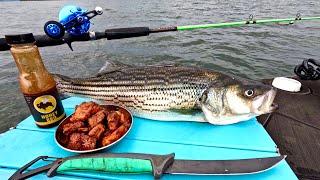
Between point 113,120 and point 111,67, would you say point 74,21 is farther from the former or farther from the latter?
point 113,120

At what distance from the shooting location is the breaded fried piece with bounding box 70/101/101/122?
2062mm

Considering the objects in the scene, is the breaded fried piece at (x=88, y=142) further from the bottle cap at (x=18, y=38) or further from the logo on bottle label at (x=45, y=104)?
the bottle cap at (x=18, y=38)

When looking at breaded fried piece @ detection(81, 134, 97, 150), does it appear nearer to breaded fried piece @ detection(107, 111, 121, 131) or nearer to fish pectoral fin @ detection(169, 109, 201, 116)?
breaded fried piece @ detection(107, 111, 121, 131)

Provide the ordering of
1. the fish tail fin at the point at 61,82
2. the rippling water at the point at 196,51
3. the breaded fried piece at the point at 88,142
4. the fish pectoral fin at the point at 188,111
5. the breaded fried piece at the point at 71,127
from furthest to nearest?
the rippling water at the point at 196,51 < the fish tail fin at the point at 61,82 < the fish pectoral fin at the point at 188,111 < the breaded fried piece at the point at 71,127 < the breaded fried piece at the point at 88,142

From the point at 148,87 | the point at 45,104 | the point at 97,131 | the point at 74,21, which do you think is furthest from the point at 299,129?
the point at 74,21

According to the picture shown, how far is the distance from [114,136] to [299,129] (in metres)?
1.68

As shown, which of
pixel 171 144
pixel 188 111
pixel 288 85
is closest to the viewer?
pixel 171 144

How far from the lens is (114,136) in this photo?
190 cm

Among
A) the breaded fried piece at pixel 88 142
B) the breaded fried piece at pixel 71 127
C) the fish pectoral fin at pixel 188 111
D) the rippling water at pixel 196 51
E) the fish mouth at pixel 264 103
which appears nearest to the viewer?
the breaded fried piece at pixel 88 142

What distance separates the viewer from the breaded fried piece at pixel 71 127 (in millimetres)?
1966

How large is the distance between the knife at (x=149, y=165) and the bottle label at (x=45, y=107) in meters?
0.50

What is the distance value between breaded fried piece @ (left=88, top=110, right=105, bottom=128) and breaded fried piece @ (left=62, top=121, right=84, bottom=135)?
7 cm

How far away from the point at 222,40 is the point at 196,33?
1.53 metres

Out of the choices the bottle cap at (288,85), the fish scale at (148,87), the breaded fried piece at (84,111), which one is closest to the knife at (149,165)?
the breaded fried piece at (84,111)
